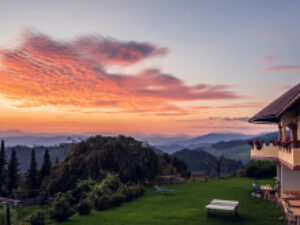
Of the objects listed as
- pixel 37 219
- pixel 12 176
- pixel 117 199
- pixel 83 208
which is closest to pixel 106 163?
pixel 117 199

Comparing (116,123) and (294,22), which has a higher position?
(294,22)

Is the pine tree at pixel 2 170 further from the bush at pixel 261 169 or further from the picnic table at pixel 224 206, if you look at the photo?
the picnic table at pixel 224 206

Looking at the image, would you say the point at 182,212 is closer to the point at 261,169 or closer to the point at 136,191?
the point at 136,191

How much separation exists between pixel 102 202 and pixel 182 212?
5.61 m

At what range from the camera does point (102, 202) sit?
19.1 metres

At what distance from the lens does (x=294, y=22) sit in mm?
19859

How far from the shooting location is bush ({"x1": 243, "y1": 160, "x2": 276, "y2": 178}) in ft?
94.7

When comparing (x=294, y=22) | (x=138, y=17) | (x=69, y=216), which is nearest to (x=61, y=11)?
(x=138, y=17)

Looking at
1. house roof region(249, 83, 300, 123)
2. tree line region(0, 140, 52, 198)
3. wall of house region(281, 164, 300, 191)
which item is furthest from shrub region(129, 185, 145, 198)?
tree line region(0, 140, 52, 198)

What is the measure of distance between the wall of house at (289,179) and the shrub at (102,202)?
34.2ft

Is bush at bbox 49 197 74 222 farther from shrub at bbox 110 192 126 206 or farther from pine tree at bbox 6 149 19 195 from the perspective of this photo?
pine tree at bbox 6 149 19 195

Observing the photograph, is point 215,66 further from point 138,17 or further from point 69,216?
point 69,216

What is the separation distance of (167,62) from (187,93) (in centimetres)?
739

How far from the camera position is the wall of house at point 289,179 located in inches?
633
